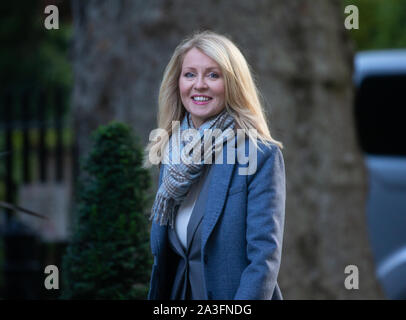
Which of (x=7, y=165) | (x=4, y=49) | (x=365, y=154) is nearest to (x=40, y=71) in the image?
(x=4, y=49)

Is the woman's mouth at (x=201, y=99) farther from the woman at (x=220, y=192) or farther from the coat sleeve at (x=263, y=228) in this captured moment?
the coat sleeve at (x=263, y=228)

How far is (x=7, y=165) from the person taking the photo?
6258mm

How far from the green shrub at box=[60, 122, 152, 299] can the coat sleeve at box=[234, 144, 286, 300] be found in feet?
2.44

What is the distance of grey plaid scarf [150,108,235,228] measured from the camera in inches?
82.0

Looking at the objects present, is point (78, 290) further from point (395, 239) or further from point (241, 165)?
point (395, 239)

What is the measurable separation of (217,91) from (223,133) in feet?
0.46

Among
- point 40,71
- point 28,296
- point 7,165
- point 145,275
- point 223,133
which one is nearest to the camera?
point 223,133

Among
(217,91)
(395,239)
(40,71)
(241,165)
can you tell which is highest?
(40,71)

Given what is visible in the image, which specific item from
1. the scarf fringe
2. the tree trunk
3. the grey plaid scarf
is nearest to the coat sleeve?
the grey plaid scarf

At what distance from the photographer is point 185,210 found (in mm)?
2168

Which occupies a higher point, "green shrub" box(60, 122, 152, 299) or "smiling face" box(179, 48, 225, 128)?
"smiling face" box(179, 48, 225, 128)

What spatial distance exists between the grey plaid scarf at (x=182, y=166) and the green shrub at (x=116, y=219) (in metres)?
0.54

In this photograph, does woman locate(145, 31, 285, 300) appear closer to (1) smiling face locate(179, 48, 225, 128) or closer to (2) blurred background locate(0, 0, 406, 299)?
(1) smiling face locate(179, 48, 225, 128)

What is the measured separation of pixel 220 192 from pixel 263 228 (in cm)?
18
